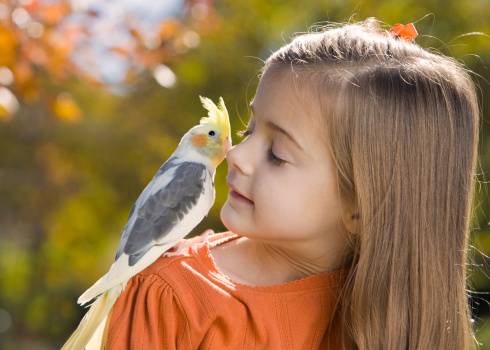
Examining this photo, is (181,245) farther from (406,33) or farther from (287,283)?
(406,33)

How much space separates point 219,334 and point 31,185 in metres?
4.76

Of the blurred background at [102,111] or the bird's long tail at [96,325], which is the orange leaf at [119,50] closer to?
the blurred background at [102,111]

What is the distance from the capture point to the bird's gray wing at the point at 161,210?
1140mm

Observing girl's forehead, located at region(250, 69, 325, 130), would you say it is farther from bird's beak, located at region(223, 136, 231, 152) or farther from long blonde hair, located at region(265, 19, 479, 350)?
bird's beak, located at region(223, 136, 231, 152)

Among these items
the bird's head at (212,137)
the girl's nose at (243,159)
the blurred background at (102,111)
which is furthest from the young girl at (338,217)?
the blurred background at (102,111)

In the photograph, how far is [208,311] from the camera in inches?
43.3

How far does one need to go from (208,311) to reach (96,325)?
0.22 meters

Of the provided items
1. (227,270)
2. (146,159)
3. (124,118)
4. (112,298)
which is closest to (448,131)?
(227,270)

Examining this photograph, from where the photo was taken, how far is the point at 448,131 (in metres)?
1.16

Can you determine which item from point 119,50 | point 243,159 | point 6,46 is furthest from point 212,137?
point 119,50

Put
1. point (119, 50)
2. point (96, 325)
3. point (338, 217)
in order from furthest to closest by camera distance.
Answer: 1. point (119, 50)
2. point (338, 217)
3. point (96, 325)

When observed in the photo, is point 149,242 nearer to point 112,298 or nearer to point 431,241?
point 112,298

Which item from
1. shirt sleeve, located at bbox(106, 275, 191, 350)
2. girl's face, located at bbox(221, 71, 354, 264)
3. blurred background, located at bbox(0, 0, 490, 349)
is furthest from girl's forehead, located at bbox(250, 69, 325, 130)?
blurred background, located at bbox(0, 0, 490, 349)

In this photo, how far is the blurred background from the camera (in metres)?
2.72
